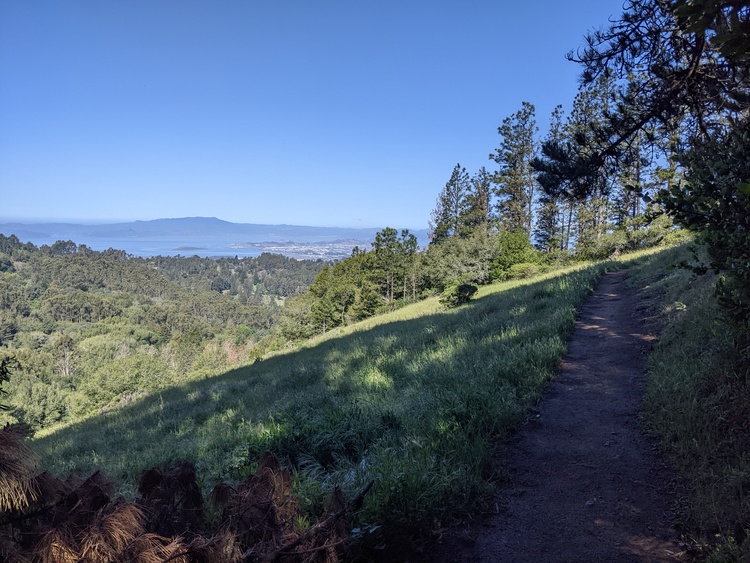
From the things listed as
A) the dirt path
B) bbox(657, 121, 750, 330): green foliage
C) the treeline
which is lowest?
the treeline

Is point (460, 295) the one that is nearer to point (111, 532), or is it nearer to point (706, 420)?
point (706, 420)

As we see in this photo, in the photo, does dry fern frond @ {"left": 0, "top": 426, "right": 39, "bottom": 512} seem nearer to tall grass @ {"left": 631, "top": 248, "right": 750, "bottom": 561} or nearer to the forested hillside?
the forested hillside

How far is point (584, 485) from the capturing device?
3.60 meters

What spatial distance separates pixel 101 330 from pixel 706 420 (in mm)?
136016

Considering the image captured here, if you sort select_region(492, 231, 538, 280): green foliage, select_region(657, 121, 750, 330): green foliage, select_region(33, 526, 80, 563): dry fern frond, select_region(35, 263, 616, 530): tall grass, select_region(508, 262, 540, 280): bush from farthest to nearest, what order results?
select_region(492, 231, 538, 280): green foliage < select_region(508, 262, 540, 280): bush < select_region(35, 263, 616, 530): tall grass < select_region(657, 121, 750, 330): green foliage < select_region(33, 526, 80, 563): dry fern frond

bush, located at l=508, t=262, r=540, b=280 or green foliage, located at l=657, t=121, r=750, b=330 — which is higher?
green foliage, located at l=657, t=121, r=750, b=330

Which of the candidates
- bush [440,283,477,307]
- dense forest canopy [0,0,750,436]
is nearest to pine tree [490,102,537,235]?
dense forest canopy [0,0,750,436]

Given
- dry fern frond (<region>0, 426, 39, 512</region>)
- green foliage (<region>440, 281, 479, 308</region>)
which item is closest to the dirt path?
dry fern frond (<region>0, 426, 39, 512</region>)

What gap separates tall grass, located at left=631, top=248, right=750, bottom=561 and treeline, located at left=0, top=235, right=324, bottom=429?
4.98m

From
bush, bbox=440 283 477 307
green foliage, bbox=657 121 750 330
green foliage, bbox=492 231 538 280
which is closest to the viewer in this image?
green foliage, bbox=657 121 750 330

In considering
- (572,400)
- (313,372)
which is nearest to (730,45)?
(572,400)

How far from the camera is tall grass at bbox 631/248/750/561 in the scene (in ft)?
9.11

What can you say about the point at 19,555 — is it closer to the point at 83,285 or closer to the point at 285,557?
the point at 285,557

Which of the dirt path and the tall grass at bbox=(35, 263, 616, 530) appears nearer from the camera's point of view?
the dirt path
